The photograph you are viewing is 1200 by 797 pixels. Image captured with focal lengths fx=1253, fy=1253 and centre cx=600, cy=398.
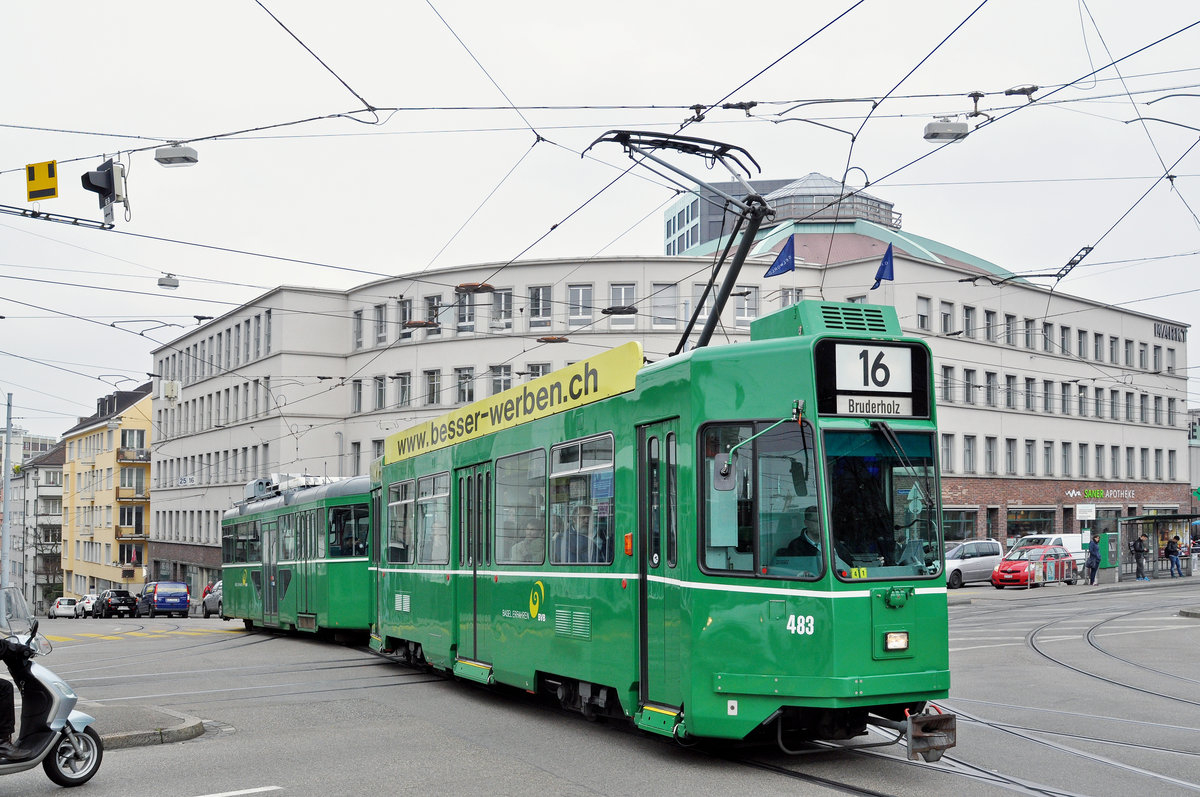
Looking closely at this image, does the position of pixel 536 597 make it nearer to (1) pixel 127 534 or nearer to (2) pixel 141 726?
(2) pixel 141 726

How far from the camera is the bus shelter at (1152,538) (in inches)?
1623

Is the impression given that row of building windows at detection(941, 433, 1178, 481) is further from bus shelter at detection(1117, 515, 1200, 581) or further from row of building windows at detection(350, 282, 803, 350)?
bus shelter at detection(1117, 515, 1200, 581)

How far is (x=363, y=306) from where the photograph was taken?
200ft

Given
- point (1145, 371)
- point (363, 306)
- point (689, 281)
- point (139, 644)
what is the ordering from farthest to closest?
point (1145, 371) < point (363, 306) < point (689, 281) < point (139, 644)

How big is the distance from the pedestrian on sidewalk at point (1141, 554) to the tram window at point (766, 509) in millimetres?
36719

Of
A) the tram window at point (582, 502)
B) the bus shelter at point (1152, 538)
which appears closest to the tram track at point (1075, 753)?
the tram window at point (582, 502)

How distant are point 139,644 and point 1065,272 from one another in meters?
19.2

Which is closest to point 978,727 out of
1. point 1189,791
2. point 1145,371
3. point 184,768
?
point 1189,791

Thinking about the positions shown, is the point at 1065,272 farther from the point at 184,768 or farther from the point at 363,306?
the point at 363,306

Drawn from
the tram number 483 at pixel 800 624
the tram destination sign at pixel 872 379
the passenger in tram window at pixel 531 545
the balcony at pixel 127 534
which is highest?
the tram destination sign at pixel 872 379

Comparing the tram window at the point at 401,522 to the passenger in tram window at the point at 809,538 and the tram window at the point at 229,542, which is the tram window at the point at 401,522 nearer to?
the passenger in tram window at the point at 809,538

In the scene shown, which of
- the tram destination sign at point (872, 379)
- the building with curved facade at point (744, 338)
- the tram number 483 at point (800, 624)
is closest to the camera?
the tram number 483 at point (800, 624)

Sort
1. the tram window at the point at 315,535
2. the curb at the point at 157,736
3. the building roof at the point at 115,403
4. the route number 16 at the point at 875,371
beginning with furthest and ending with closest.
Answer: the building roof at the point at 115,403 < the tram window at the point at 315,535 < the curb at the point at 157,736 < the route number 16 at the point at 875,371

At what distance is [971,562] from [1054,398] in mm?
A: 21543
